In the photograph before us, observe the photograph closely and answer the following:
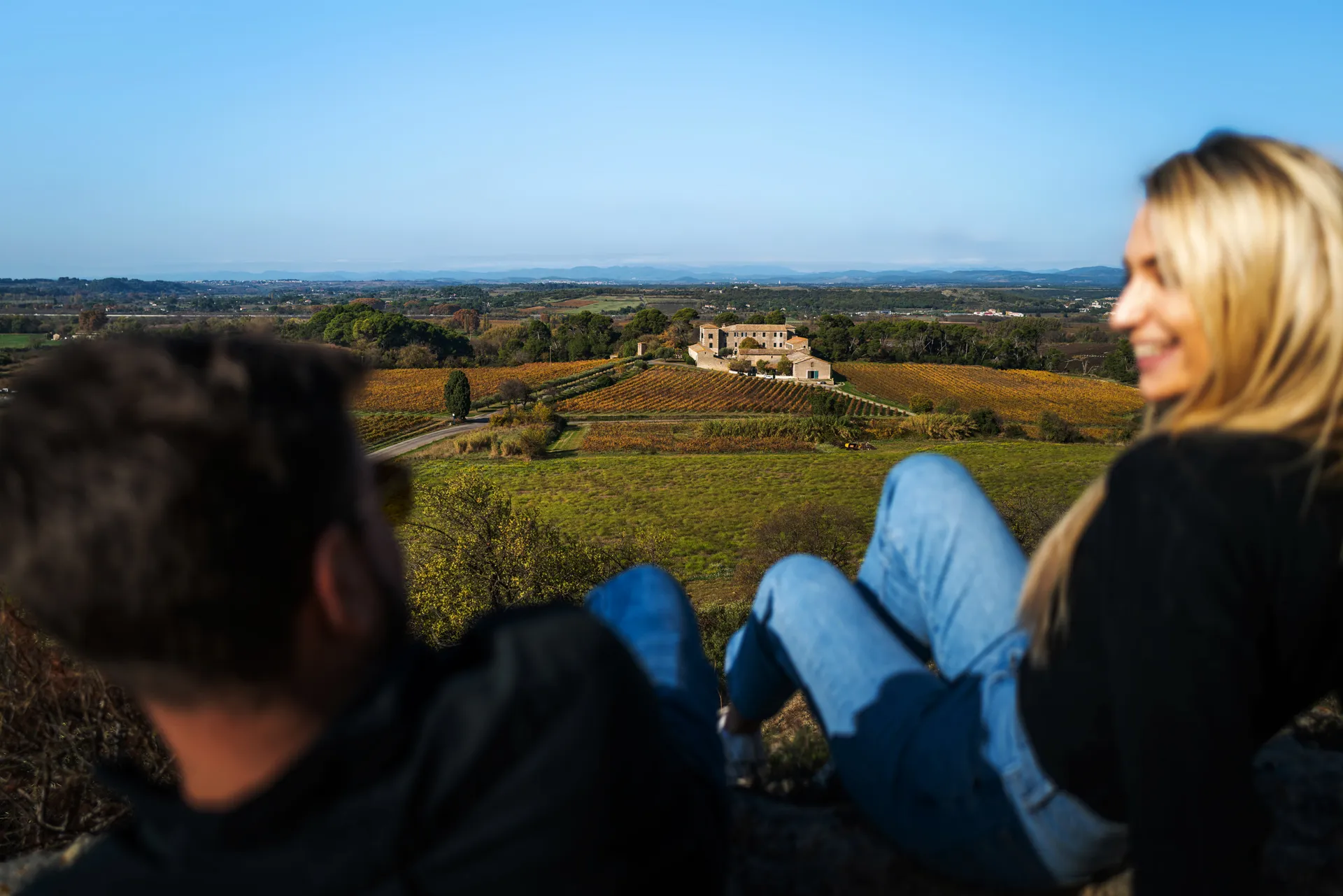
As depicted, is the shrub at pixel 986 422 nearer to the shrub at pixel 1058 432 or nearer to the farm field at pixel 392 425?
the shrub at pixel 1058 432

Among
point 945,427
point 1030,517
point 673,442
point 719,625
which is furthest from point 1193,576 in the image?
point 945,427

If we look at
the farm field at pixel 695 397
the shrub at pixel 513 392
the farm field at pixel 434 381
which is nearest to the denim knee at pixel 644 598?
the farm field at pixel 695 397

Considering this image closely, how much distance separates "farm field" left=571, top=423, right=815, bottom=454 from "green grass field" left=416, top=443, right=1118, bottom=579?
1179mm

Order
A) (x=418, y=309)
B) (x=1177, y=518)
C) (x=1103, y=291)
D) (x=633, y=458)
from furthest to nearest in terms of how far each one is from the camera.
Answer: (x=1103, y=291), (x=418, y=309), (x=633, y=458), (x=1177, y=518)

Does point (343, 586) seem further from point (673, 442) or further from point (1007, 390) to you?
point (1007, 390)

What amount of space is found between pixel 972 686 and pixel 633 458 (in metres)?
40.1

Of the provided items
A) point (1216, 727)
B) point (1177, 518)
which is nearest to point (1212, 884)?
point (1216, 727)

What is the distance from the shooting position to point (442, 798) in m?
0.75

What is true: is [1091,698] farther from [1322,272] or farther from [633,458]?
[633,458]

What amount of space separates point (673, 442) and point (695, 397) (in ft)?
43.0

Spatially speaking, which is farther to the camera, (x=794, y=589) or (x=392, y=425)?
(x=392, y=425)

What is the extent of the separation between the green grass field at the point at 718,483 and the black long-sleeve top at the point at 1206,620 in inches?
838

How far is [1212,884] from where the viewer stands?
94 cm

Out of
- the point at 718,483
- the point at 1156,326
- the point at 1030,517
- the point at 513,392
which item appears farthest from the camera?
the point at 513,392
